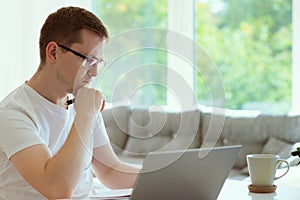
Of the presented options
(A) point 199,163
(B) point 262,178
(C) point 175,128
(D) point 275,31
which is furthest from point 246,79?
(A) point 199,163

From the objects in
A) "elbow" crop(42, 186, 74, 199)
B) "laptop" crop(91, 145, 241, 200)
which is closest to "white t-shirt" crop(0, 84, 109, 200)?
"elbow" crop(42, 186, 74, 199)

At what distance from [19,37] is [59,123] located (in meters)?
3.40

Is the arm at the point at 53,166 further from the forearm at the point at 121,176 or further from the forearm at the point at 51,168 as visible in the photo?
the forearm at the point at 121,176

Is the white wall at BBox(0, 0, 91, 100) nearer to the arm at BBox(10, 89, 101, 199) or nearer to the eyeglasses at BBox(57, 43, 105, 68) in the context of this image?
the eyeglasses at BBox(57, 43, 105, 68)

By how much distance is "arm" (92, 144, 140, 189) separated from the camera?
1.85m

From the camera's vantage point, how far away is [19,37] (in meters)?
4.96

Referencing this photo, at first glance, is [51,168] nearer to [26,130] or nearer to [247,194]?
[26,130]

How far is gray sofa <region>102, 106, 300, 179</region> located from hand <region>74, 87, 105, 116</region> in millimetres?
1398

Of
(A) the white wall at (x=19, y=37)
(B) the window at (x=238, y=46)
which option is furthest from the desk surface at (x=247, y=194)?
(A) the white wall at (x=19, y=37)

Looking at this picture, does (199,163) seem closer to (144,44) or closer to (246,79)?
(246,79)

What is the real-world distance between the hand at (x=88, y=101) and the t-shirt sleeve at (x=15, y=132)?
0.50 ft

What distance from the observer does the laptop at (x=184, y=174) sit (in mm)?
1195

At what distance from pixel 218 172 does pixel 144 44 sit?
3166mm

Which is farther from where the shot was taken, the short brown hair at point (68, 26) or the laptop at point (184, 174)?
the short brown hair at point (68, 26)
